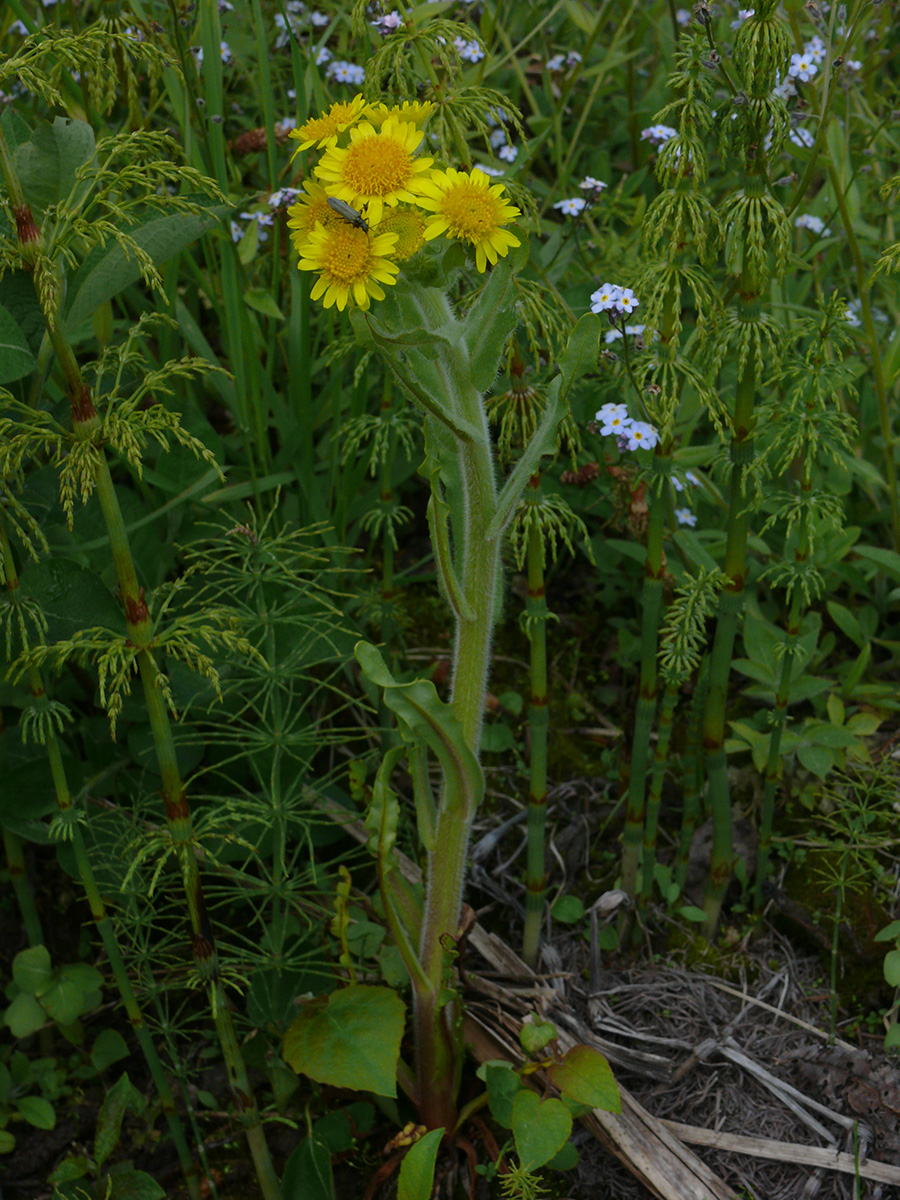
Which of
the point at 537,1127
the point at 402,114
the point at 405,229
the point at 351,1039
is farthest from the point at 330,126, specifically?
the point at 537,1127

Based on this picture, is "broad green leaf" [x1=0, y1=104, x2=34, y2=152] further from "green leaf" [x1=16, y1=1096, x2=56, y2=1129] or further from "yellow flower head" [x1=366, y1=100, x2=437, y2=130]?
"green leaf" [x1=16, y1=1096, x2=56, y2=1129]

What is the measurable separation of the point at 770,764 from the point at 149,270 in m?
1.40

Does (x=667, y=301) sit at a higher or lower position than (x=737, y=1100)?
higher

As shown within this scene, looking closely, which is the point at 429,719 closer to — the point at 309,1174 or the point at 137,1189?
the point at 309,1174

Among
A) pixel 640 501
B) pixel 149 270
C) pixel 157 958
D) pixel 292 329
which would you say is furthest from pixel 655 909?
pixel 149 270

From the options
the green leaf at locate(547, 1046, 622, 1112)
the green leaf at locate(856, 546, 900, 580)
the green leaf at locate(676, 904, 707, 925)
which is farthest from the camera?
the green leaf at locate(856, 546, 900, 580)

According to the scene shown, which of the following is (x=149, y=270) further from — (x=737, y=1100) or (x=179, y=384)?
(x=737, y=1100)

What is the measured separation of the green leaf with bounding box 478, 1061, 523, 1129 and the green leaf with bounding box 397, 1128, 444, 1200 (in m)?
0.16

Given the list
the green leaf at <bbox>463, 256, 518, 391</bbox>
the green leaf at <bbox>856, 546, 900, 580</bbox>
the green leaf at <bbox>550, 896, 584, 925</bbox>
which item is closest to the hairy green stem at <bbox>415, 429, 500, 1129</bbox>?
the green leaf at <bbox>463, 256, 518, 391</bbox>

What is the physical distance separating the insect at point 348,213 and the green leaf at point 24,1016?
1.45 m

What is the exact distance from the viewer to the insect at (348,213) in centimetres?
123

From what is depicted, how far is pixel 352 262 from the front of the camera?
49.1 inches

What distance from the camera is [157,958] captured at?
76.4 inches

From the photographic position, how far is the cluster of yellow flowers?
4.09 ft
